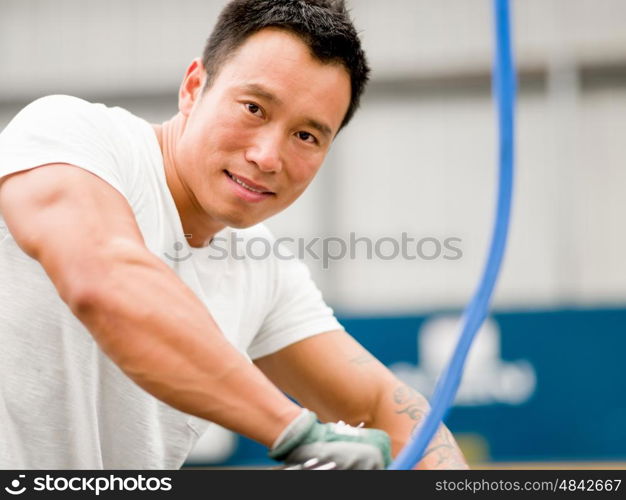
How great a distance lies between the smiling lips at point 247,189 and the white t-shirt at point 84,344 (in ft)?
0.59

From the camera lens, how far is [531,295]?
7695 mm

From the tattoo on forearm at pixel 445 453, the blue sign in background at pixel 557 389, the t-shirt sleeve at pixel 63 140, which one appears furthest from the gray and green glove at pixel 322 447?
the blue sign in background at pixel 557 389

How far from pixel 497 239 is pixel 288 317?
1.15 meters

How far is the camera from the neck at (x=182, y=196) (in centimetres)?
216

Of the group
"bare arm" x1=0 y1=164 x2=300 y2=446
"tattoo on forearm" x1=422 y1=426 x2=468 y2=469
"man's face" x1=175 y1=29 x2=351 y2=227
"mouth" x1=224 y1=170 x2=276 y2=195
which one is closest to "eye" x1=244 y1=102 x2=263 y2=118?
"man's face" x1=175 y1=29 x2=351 y2=227

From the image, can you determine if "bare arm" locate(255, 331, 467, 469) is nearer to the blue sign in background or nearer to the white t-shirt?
the white t-shirt

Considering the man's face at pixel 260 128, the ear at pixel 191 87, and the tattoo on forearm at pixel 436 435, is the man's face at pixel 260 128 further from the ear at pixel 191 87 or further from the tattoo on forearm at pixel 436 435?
the tattoo on forearm at pixel 436 435

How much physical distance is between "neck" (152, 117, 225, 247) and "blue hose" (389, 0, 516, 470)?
943mm

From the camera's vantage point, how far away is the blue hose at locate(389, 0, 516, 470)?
1373 millimetres

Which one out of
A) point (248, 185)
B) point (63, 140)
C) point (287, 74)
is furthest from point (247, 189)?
point (63, 140)

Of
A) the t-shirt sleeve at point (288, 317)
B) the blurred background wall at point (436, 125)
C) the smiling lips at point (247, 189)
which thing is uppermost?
the blurred background wall at point (436, 125)
